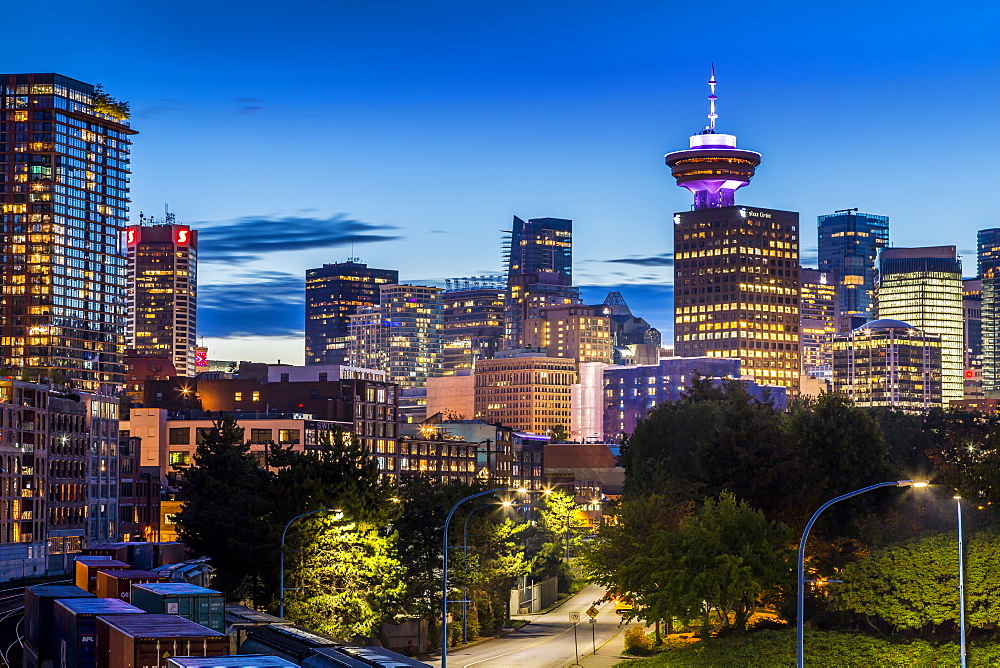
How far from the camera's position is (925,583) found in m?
90.5

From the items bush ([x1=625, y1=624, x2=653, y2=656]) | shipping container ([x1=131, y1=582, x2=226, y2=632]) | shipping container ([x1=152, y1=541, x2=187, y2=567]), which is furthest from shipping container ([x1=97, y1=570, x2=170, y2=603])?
shipping container ([x1=152, y1=541, x2=187, y2=567])

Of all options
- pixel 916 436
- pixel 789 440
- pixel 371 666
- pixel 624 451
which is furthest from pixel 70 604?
pixel 916 436

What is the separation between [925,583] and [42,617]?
49.9 meters

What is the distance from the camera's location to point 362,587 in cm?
10356

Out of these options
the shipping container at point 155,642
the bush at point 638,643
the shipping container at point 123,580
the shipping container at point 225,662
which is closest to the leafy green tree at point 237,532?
the shipping container at point 123,580

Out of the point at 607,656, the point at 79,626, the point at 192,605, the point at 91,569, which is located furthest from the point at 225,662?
the point at 607,656

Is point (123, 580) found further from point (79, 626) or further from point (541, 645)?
point (541, 645)

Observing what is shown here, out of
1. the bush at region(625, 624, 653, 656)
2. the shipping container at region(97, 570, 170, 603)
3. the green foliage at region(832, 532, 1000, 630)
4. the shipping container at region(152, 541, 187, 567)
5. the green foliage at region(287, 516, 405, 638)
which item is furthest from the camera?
the shipping container at region(152, 541, 187, 567)

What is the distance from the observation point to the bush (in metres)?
107

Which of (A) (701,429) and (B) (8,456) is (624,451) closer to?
(A) (701,429)

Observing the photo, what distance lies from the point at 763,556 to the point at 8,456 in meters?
111

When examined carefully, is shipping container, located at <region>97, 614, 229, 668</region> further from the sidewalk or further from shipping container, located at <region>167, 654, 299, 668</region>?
the sidewalk

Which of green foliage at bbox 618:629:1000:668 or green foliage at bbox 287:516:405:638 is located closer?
green foliage at bbox 618:629:1000:668

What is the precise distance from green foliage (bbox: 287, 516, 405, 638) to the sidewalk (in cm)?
1465
